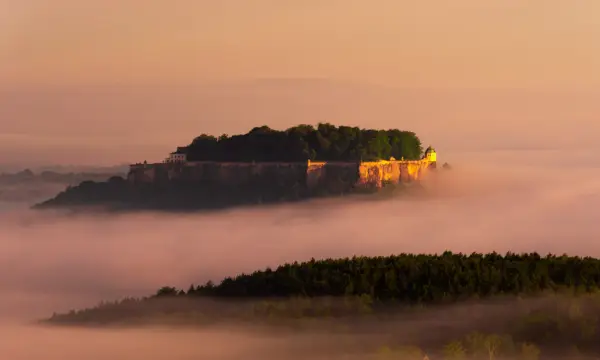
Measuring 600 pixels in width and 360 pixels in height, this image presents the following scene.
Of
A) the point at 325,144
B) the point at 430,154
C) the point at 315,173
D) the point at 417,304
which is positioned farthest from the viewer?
the point at 430,154

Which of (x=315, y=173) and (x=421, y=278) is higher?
(x=315, y=173)

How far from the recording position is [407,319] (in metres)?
32.7

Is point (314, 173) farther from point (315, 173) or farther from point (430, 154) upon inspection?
point (430, 154)

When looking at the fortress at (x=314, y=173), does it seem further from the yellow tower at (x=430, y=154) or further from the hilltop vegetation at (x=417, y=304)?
the hilltop vegetation at (x=417, y=304)

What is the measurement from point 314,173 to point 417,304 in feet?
452

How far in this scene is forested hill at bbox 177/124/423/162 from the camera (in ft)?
545

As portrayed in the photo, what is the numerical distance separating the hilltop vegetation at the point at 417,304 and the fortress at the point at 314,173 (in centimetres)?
12801

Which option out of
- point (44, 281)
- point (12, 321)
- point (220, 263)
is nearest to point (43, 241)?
point (220, 263)

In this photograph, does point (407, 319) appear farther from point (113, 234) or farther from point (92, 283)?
point (113, 234)

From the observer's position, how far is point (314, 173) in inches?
6777

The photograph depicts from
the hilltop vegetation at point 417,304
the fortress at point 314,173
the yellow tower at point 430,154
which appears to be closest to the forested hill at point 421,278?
the hilltop vegetation at point 417,304

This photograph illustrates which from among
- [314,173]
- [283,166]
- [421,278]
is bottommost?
[421,278]

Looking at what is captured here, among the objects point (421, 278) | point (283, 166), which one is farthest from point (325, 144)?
point (421, 278)

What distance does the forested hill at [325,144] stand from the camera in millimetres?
166250
